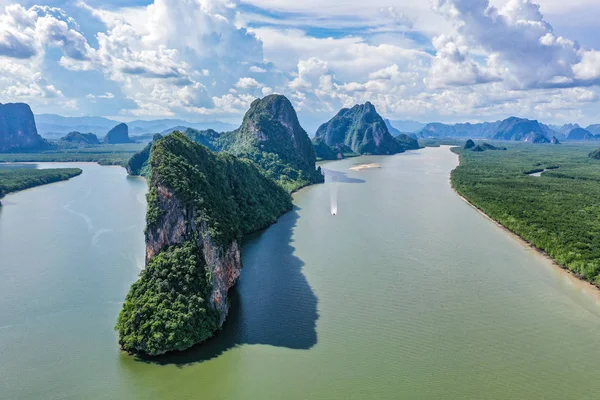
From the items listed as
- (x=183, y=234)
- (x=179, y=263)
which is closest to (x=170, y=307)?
(x=179, y=263)

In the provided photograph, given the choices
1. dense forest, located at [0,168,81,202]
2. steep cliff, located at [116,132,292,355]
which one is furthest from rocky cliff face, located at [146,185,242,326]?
dense forest, located at [0,168,81,202]

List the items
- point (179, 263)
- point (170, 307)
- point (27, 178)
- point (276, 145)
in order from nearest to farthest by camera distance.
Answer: point (170, 307), point (179, 263), point (27, 178), point (276, 145)

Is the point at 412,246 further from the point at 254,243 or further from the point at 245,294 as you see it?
A: the point at 245,294

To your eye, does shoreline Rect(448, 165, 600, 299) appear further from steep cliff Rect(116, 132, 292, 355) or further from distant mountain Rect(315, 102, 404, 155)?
distant mountain Rect(315, 102, 404, 155)

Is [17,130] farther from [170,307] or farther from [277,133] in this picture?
[170,307]

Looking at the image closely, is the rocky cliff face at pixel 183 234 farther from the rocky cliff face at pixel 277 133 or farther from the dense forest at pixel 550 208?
the rocky cliff face at pixel 277 133

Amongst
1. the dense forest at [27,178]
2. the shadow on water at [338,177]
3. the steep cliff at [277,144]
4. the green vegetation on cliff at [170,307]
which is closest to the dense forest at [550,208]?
the shadow on water at [338,177]
